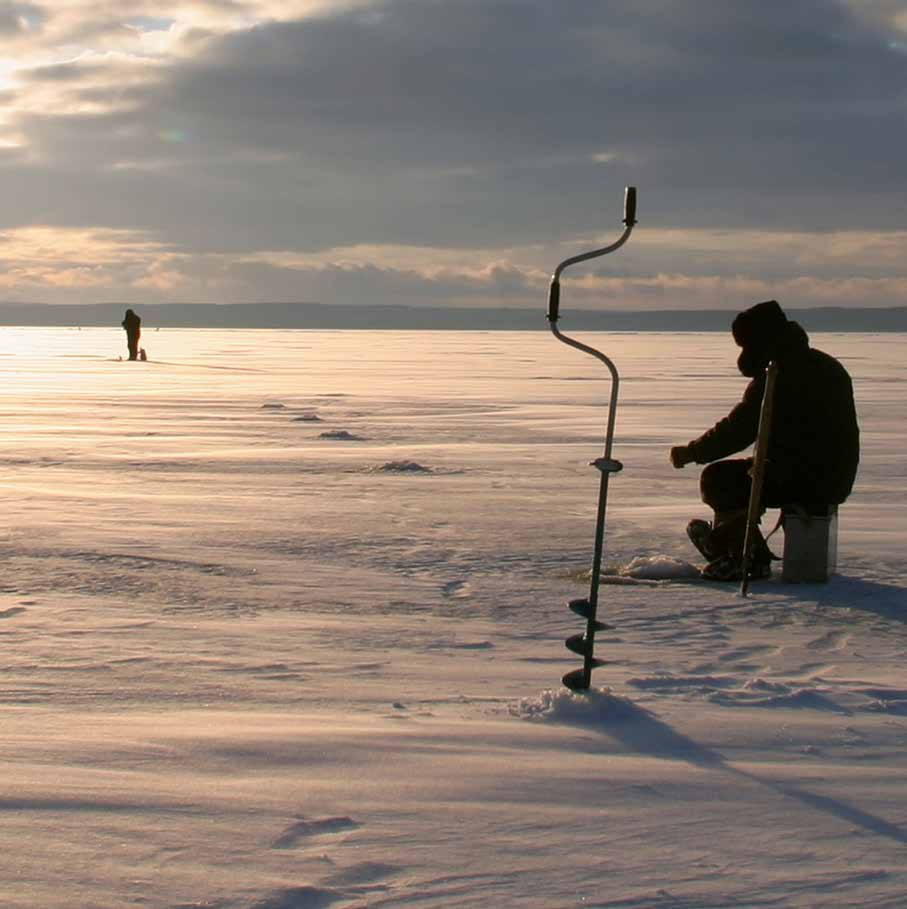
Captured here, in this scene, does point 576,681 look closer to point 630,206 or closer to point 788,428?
point 630,206

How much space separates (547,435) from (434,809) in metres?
11.7

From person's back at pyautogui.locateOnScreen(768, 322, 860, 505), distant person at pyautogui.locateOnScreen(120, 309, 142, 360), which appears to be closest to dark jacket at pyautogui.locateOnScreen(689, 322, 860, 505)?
person's back at pyautogui.locateOnScreen(768, 322, 860, 505)

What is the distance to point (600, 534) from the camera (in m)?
4.33

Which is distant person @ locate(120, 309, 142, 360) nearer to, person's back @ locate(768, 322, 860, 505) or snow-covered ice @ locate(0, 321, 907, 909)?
snow-covered ice @ locate(0, 321, 907, 909)

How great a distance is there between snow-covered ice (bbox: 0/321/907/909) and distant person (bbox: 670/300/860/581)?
1.41 ft

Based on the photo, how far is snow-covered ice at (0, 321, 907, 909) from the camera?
282 centimetres

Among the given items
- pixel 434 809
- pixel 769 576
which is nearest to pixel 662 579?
pixel 769 576

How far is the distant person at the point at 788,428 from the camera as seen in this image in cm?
641

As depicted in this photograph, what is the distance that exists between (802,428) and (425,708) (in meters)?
3.07

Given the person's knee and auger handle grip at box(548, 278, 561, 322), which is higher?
auger handle grip at box(548, 278, 561, 322)

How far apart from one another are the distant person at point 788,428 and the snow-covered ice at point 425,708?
43 centimetres

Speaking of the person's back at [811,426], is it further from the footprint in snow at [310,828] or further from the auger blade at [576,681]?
the footprint in snow at [310,828]

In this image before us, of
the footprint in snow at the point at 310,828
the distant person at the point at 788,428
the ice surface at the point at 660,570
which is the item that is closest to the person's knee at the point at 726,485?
the distant person at the point at 788,428

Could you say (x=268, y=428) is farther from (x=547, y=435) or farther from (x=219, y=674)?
(x=219, y=674)
